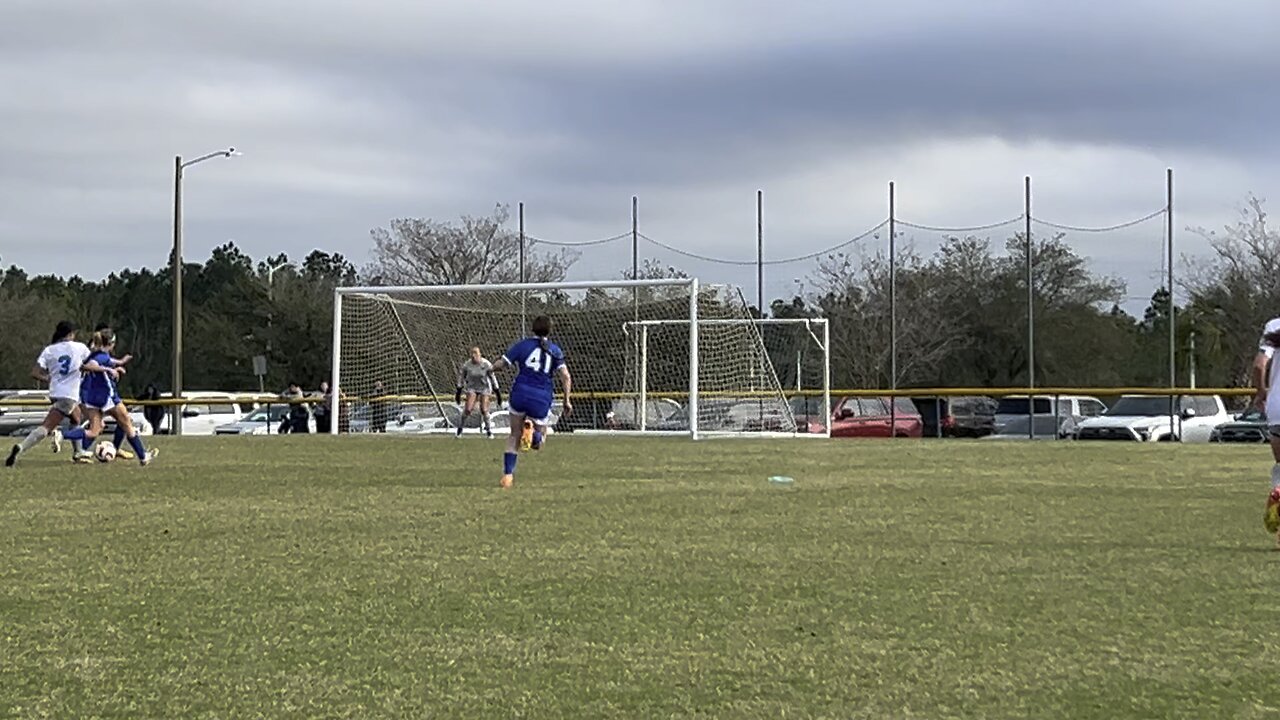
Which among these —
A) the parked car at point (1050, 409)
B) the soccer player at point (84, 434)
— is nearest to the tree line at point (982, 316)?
the parked car at point (1050, 409)

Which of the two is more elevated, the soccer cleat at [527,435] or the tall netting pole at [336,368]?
the tall netting pole at [336,368]

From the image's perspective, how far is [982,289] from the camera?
59.8 metres

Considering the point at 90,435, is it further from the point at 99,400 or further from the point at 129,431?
the point at 129,431

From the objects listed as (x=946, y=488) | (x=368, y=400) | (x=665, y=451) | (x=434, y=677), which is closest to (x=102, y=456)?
(x=665, y=451)

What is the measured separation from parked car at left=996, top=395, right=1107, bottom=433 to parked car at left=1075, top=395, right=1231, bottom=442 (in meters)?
1.54

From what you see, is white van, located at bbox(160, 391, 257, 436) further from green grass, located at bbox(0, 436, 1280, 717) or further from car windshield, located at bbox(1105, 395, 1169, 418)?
green grass, located at bbox(0, 436, 1280, 717)

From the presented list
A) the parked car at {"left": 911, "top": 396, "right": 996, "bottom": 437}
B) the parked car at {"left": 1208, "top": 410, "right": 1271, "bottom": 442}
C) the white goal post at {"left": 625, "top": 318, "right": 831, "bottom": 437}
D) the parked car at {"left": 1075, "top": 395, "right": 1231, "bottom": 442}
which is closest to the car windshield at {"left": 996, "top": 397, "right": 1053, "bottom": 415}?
the parked car at {"left": 911, "top": 396, "right": 996, "bottom": 437}

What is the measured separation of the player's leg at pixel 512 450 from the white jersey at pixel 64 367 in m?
5.96

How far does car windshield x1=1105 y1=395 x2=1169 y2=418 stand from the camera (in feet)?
112

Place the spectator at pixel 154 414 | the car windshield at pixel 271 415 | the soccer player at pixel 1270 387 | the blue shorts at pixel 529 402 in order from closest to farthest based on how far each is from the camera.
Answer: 1. the soccer player at pixel 1270 387
2. the blue shorts at pixel 529 402
3. the spectator at pixel 154 414
4. the car windshield at pixel 271 415

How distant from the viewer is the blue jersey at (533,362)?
16.3m

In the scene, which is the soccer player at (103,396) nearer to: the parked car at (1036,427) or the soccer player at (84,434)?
the soccer player at (84,434)

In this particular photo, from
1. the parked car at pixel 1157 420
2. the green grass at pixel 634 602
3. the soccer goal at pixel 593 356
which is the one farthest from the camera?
the soccer goal at pixel 593 356

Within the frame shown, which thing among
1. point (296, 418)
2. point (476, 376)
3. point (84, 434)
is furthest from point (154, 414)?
point (84, 434)
